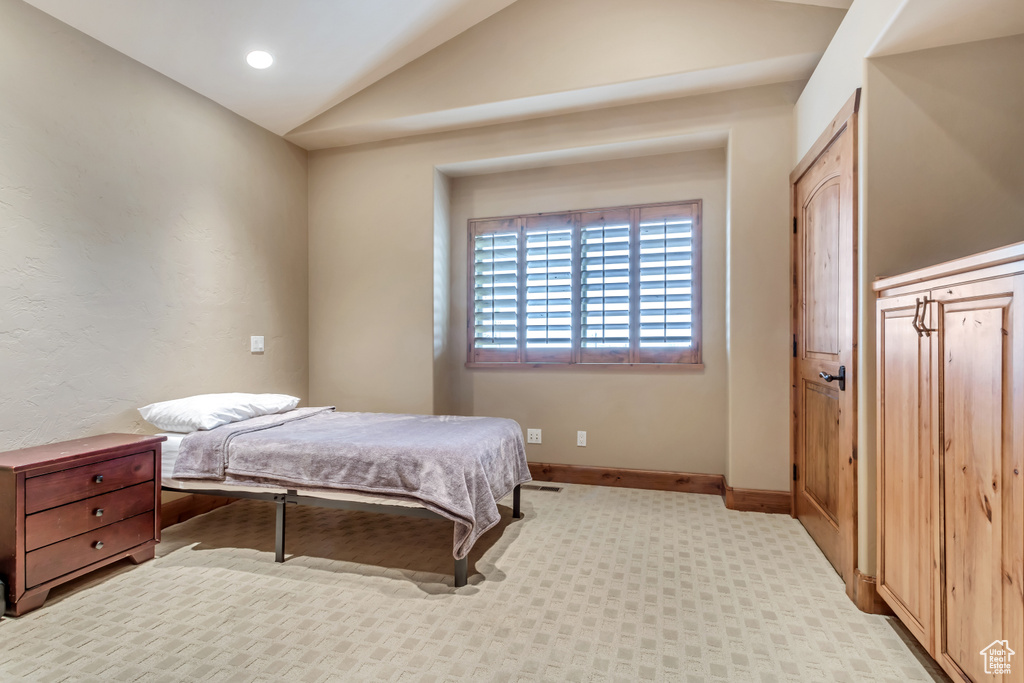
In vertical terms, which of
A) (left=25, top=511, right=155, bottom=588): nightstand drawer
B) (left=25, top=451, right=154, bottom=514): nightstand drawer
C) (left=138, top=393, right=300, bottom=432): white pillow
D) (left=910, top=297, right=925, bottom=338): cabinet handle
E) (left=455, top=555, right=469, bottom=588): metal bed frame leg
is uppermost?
(left=910, top=297, right=925, bottom=338): cabinet handle

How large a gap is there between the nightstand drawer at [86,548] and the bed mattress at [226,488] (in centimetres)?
22

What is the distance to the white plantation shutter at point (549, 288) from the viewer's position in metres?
4.07

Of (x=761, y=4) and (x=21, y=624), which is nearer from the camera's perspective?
(x=21, y=624)

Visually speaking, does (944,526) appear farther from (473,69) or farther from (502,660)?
(473,69)

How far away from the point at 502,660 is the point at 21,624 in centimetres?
191

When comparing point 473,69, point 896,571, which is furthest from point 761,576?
point 473,69

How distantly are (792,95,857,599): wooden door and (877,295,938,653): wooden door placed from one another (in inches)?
9.7

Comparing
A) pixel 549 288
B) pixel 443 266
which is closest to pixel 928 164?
pixel 549 288

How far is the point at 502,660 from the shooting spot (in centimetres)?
173

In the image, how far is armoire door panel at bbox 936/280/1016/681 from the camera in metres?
1.29

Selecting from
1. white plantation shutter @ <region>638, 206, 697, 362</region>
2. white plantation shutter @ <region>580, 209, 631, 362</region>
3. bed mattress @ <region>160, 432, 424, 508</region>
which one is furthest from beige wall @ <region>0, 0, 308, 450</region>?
white plantation shutter @ <region>638, 206, 697, 362</region>

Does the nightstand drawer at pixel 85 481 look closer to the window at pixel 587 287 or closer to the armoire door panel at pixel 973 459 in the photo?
the window at pixel 587 287

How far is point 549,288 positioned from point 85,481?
3115mm

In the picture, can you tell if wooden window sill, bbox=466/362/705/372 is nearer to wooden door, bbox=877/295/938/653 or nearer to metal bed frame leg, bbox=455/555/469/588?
wooden door, bbox=877/295/938/653
